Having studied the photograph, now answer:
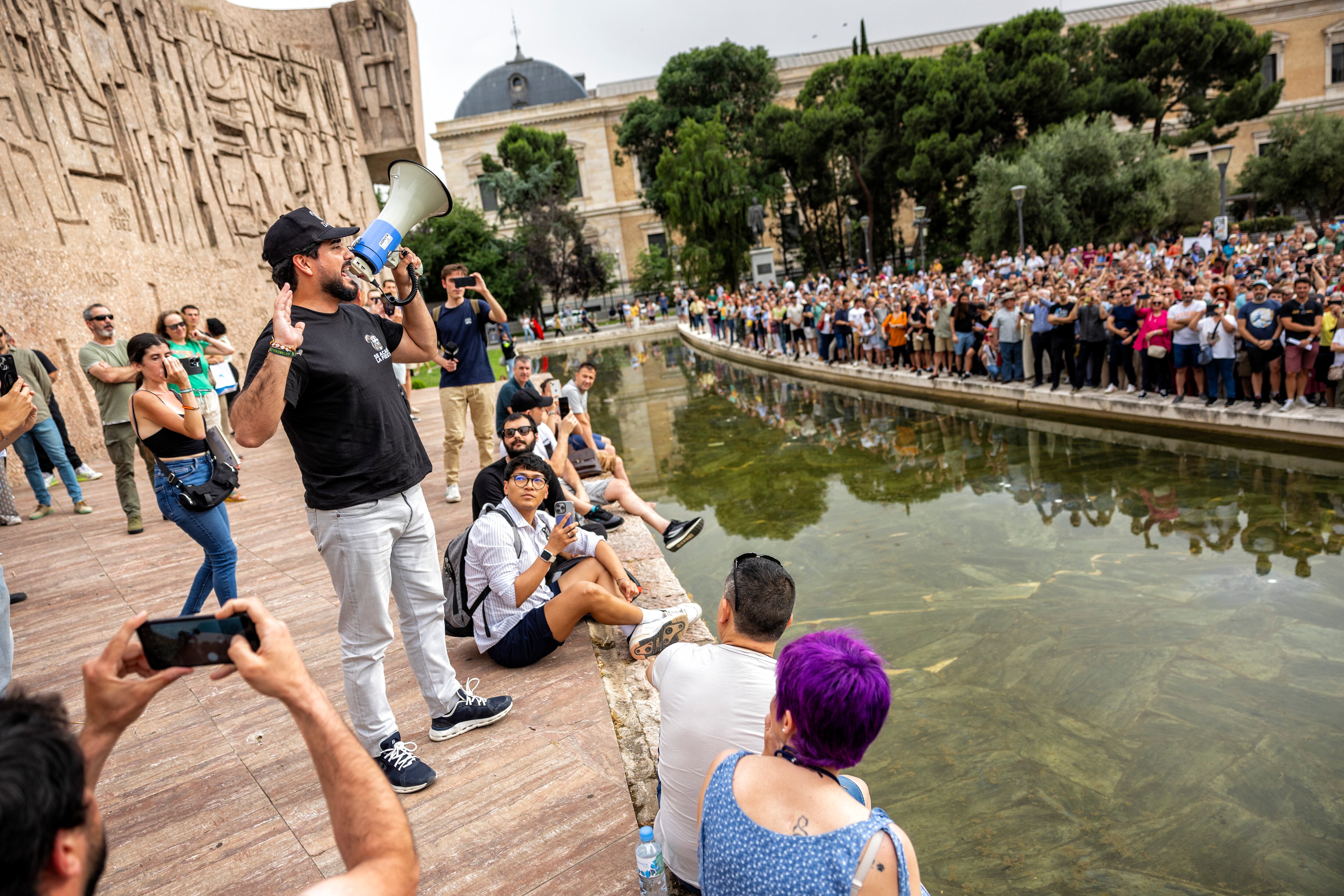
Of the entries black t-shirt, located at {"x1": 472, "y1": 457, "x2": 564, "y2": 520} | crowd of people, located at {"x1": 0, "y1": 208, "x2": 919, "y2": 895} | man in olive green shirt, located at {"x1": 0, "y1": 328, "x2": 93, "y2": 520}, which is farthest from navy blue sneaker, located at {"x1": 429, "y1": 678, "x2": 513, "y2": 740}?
man in olive green shirt, located at {"x1": 0, "y1": 328, "x2": 93, "y2": 520}

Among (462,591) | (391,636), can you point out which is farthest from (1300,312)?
(391,636)

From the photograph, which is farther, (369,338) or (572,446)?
(572,446)

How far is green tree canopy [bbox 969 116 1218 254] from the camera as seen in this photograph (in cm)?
2605

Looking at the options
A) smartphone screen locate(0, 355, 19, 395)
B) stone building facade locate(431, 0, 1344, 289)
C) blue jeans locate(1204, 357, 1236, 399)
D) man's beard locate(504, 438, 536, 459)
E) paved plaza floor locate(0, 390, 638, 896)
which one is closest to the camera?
paved plaza floor locate(0, 390, 638, 896)

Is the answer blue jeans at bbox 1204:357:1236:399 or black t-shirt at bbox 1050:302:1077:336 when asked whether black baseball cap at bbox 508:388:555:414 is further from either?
black t-shirt at bbox 1050:302:1077:336

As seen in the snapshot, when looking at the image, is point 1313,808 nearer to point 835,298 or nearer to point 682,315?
point 835,298

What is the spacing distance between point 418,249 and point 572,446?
112 feet

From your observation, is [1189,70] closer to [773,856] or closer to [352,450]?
[352,450]

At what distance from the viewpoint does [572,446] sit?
6957mm

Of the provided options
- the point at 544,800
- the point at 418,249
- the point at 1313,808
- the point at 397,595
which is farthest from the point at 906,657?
the point at 418,249

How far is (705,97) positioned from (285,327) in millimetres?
45327

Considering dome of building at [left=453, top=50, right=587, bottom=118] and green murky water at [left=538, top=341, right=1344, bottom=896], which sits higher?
dome of building at [left=453, top=50, right=587, bottom=118]

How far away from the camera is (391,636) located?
2.66 metres

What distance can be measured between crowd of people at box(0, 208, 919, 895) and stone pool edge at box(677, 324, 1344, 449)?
681 centimetres
